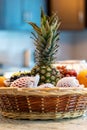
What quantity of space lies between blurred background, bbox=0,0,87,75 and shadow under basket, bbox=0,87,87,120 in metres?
2.67

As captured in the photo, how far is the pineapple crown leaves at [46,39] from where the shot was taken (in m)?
1.18

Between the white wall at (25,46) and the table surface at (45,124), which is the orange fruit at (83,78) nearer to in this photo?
the table surface at (45,124)

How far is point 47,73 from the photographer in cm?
120

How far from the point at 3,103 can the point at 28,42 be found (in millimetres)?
3412

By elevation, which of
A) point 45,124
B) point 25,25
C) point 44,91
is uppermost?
point 25,25

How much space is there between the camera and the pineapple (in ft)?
3.88

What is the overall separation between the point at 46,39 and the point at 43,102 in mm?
227

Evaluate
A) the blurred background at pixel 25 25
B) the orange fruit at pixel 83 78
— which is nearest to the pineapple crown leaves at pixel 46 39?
the orange fruit at pixel 83 78

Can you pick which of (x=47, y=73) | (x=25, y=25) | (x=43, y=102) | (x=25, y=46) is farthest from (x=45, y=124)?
(x=25, y=46)

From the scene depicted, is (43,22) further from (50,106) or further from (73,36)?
(73,36)

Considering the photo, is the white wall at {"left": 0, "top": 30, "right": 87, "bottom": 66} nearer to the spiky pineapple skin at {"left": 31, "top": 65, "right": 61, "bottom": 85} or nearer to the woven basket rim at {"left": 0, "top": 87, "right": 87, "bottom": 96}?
the spiky pineapple skin at {"left": 31, "top": 65, "right": 61, "bottom": 85}

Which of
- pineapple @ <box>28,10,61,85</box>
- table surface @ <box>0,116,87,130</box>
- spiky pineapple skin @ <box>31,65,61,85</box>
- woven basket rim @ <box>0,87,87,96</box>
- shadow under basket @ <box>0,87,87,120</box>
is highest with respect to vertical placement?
pineapple @ <box>28,10,61,85</box>

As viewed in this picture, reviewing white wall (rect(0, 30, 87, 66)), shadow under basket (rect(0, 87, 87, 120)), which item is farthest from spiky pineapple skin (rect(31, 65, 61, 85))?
white wall (rect(0, 30, 87, 66))

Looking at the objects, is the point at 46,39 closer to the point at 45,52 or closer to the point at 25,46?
the point at 45,52
